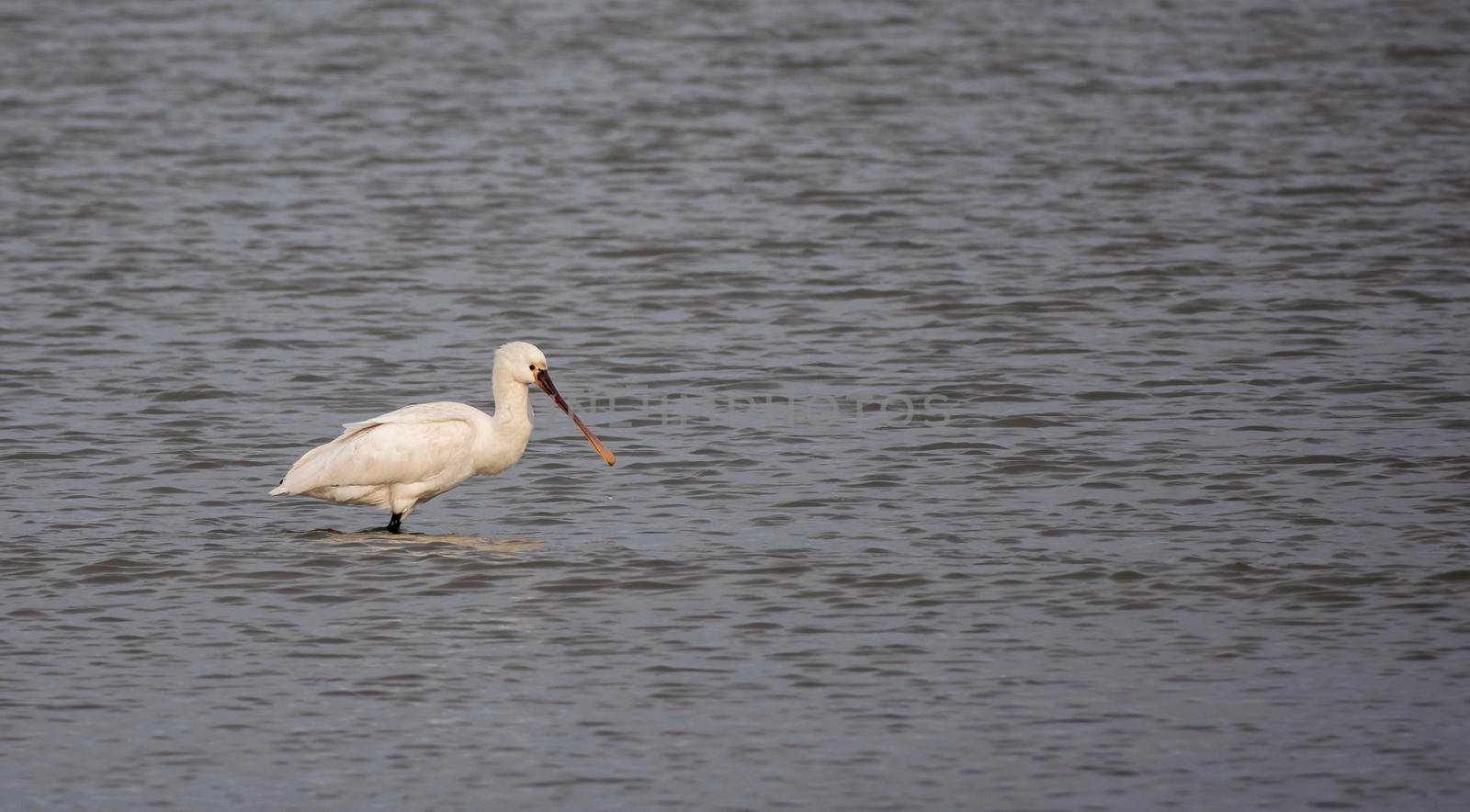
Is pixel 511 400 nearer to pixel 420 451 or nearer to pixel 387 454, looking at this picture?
pixel 420 451

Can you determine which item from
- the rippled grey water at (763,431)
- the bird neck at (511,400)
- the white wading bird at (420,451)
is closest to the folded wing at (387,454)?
the white wading bird at (420,451)

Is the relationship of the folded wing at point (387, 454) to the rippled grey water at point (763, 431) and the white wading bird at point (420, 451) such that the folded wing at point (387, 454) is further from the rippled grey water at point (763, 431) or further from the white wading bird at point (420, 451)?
the rippled grey water at point (763, 431)

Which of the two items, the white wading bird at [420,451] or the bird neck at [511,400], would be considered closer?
the white wading bird at [420,451]

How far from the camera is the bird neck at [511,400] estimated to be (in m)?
11.8

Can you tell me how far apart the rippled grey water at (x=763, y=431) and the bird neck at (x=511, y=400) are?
576 mm

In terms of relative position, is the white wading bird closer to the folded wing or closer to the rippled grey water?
the folded wing

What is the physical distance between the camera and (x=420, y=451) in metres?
11.5

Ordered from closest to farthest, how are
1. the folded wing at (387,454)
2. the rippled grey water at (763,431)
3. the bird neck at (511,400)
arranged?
the rippled grey water at (763,431) → the folded wing at (387,454) → the bird neck at (511,400)

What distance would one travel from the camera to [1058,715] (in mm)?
8555

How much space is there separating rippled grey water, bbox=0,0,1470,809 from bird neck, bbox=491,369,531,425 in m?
0.58

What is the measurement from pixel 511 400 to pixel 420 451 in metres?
0.62

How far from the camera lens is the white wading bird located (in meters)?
11.4

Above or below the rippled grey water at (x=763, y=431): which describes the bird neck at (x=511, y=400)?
above

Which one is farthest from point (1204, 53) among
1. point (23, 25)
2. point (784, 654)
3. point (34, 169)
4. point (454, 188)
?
point (784, 654)
